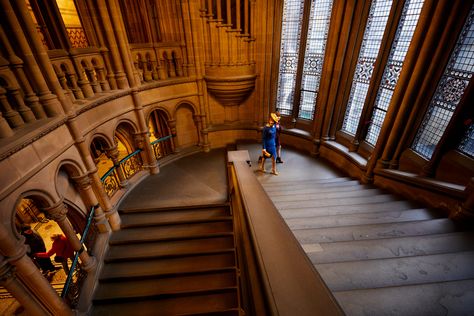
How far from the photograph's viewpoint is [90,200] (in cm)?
480

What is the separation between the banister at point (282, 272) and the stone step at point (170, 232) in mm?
3799

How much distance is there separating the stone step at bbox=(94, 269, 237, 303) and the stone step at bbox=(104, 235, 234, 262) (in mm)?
466

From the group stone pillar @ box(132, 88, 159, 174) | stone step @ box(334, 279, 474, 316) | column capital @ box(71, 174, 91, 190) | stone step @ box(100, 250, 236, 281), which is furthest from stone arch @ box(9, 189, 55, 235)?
stone step @ box(334, 279, 474, 316)

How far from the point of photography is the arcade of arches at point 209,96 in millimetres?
3426

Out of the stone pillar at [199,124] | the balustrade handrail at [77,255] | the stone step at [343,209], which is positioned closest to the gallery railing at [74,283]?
the balustrade handrail at [77,255]

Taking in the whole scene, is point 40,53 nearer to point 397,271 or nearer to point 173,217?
point 173,217

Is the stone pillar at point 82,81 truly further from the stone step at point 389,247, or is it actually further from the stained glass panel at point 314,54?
the stained glass panel at point 314,54

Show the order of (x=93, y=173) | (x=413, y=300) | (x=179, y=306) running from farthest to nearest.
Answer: (x=93, y=173) → (x=179, y=306) → (x=413, y=300)

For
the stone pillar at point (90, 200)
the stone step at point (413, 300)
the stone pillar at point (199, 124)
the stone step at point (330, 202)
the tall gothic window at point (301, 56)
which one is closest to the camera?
the stone step at point (413, 300)

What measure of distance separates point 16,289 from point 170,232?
2792 millimetres

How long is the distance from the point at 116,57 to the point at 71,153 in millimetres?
2560

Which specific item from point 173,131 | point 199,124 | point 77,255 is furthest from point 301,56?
point 77,255

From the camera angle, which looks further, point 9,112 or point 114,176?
point 114,176

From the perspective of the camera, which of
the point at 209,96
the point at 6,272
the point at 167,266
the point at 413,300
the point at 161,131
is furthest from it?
the point at 161,131
